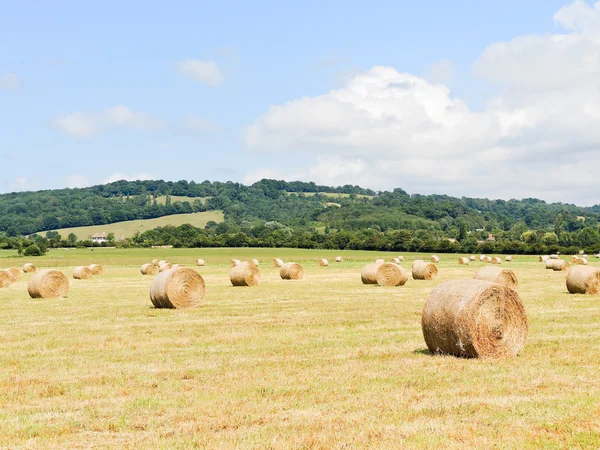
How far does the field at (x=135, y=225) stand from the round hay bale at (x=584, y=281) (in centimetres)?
14178

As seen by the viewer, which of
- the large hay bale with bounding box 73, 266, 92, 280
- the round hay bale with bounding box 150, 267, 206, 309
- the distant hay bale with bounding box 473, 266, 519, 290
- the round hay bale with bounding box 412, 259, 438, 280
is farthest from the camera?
the large hay bale with bounding box 73, 266, 92, 280

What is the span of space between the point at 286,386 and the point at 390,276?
24.4m

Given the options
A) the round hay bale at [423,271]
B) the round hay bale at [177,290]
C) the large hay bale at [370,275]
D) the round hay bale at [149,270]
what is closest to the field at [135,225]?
the round hay bale at [149,270]

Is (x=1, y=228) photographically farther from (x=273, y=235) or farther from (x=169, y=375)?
(x=169, y=375)

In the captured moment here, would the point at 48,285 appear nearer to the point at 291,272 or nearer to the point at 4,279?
the point at 4,279

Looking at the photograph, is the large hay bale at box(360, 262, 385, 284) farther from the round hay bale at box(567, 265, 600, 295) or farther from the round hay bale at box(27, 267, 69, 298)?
the round hay bale at box(27, 267, 69, 298)

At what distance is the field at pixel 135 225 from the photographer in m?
165

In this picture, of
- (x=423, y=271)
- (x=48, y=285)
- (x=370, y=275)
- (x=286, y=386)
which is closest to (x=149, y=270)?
(x=423, y=271)

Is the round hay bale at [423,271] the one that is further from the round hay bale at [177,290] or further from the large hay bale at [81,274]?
the large hay bale at [81,274]

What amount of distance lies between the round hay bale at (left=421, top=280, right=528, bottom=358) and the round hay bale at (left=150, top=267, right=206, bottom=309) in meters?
12.0

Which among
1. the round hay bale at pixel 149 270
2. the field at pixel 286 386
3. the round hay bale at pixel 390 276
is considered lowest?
the round hay bale at pixel 149 270

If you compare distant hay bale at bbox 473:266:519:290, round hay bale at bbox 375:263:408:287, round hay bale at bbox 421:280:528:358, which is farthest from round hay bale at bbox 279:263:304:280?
round hay bale at bbox 421:280:528:358

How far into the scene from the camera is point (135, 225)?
175375mm

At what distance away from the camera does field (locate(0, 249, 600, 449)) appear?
26.7 feet
